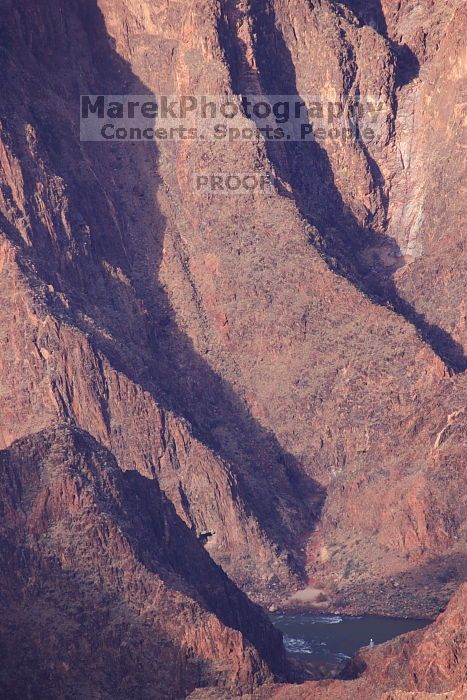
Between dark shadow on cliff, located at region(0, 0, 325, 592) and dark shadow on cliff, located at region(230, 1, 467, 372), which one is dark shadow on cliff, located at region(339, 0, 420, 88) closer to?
dark shadow on cliff, located at region(230, 1, 467, 372)

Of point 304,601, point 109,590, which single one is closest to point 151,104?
point 304,601

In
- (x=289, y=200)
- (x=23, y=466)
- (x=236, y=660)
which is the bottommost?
(x=236, y=660)

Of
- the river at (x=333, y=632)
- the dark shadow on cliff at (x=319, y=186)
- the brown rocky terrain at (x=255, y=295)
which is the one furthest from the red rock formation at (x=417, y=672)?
the dark shadow on cliff at (x=319, y=186)

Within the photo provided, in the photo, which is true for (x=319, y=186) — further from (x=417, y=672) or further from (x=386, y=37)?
(x=417, y=672)

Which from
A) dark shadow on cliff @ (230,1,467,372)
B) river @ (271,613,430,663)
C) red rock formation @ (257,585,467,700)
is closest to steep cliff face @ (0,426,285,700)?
red rock formation @ (257,585,467,700)

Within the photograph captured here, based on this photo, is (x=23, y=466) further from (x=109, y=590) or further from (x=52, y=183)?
(x=52, y=183)

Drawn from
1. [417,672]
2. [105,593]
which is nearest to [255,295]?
[105,593]
